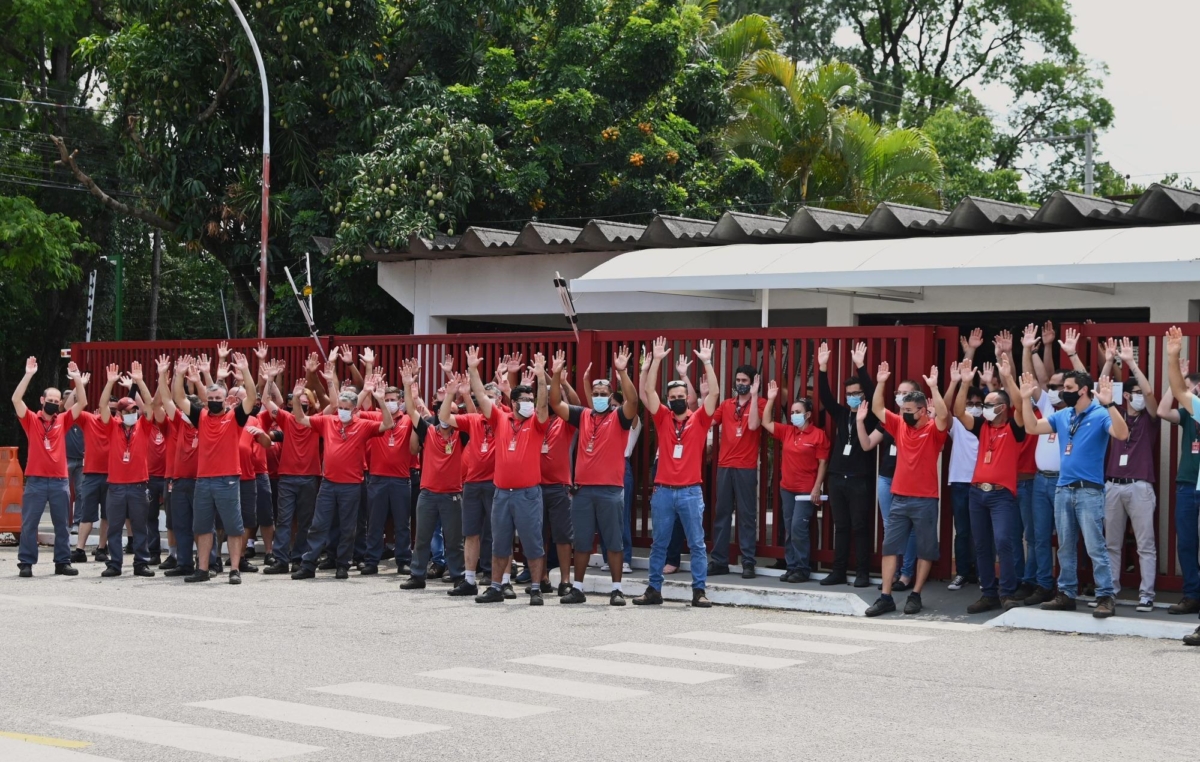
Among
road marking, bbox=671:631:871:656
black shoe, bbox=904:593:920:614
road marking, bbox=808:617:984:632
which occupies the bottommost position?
road marking, bbox=671:631:871:656

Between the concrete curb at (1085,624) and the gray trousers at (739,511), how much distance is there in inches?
116

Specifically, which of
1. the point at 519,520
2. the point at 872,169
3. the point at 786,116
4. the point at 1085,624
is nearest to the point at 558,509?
the point at 519,520

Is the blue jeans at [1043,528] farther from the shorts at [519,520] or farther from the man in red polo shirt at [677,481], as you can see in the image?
the shorts at [519,520]

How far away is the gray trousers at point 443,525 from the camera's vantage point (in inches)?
567

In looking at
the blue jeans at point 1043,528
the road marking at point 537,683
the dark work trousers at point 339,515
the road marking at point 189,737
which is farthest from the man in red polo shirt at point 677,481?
the road marking at point 189,737

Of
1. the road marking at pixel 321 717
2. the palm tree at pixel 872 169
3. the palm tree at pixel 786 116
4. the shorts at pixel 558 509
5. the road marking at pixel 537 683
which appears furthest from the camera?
Answer: the palm tree at pixel 872 169

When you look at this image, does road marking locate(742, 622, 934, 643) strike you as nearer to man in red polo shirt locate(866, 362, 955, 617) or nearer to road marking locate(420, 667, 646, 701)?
man in red polo shirt locate(866, 362, 955, 617)

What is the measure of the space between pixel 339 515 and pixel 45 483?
3242 millimetres

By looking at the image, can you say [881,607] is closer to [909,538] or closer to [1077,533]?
[909,538]

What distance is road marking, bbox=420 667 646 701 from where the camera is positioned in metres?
8.72

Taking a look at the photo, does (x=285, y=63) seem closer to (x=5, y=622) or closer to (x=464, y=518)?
(x=464, y=518)

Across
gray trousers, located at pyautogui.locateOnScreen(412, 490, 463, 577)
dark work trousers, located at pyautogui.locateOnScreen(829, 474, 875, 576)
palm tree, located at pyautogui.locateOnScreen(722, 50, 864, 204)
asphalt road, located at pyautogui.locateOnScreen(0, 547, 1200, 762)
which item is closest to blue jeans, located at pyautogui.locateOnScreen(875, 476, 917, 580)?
dark work trousers, located at pyautogui.locateOnScreen(829, 474, 875, 576)

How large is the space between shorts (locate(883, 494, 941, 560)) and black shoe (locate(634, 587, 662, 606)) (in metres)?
2.17

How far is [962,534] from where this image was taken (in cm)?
1294
